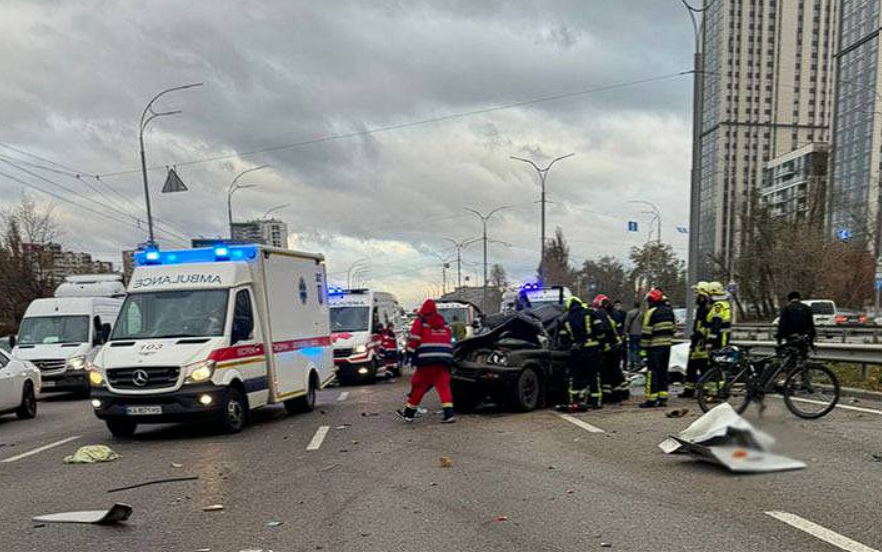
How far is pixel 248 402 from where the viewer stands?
9875 mm

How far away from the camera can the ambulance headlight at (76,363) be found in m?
16.3

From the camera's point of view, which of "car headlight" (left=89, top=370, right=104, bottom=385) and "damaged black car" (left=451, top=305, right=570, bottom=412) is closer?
"car headlight" (left=89, top=370, right=104, bottom=385)

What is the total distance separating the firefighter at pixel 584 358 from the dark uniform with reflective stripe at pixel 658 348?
85 cm

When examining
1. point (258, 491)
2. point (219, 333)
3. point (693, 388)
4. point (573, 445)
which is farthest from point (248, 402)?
point (693, 388)

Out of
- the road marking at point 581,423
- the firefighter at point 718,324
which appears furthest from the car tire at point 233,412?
the firefighter at point 718,324

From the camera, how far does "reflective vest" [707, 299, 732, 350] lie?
10.5 meters

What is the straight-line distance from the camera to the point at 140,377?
29.3 feet

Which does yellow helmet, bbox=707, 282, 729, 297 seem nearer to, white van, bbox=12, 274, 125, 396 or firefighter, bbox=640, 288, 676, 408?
firefighter, bbox=640, 288, 676, 408

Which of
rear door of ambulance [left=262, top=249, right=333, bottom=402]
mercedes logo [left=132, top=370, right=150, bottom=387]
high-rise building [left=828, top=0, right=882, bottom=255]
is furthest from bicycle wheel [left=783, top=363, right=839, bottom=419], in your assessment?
high-rise building [left=828, top=0, right=882, bottom=255]

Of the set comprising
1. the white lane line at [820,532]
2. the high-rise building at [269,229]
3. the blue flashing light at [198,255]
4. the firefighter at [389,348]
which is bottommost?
the firefighter at [389,348]

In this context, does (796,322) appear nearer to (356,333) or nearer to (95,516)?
(95,516)

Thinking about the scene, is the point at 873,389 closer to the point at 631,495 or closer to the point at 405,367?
the point at 631,495

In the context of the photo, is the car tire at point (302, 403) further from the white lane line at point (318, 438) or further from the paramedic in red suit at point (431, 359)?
the paramedic in red suit at point (431, 359)

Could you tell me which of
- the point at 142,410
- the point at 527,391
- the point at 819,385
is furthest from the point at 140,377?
the point at 819,385
